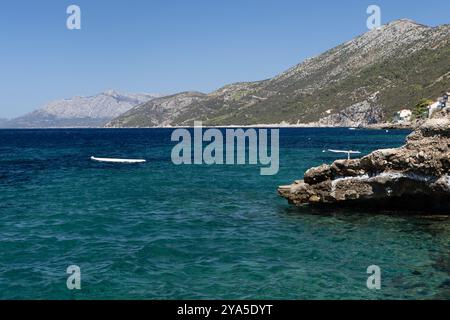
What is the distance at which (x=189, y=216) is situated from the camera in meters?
30.5

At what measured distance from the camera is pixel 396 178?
28.1m

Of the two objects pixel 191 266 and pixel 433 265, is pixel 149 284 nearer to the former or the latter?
pixel 191 266

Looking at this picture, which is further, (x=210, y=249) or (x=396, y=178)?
(x=396, y=178)

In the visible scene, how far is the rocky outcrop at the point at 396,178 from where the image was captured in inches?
1049

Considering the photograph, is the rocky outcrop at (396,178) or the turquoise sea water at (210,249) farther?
the rocky outcrop at (396,178)

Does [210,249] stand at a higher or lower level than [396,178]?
lower

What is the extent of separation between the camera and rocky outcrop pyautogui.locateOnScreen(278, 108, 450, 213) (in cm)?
2666

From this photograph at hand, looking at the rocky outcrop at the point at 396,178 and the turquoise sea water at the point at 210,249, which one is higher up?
the rocky outcrop at the point at 396,178

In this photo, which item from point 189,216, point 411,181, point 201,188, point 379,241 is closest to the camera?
point 379,241

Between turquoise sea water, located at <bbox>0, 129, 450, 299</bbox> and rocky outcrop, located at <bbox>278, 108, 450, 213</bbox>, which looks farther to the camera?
rocky outcrop, located at <bbox>278, 108, 450, 213</bbox>

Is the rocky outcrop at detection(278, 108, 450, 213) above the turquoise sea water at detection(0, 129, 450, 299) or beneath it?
above

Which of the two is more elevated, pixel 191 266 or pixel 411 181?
pixel 411 181
